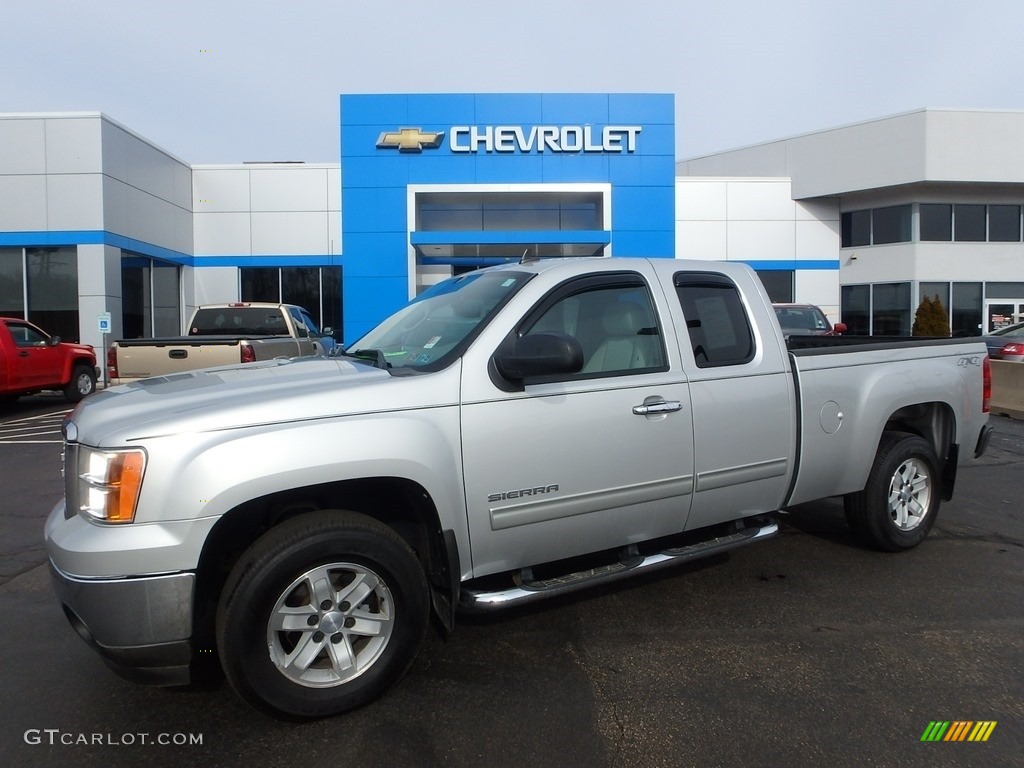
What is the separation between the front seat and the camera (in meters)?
3.77

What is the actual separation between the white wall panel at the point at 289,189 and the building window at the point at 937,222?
21.5 meters

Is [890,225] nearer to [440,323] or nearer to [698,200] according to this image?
[698,200]

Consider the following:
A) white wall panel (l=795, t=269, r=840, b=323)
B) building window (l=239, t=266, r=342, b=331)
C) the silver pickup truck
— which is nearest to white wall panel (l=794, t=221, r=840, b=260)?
white wall panel (l=795, t=269, r=840, b=323)

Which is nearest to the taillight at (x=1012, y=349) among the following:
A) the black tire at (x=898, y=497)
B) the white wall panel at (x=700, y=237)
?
the black tire at (x=898, y=497)

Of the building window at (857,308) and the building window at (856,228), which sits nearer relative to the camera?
the building window at (856,228)

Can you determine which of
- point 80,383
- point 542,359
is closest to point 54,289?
point 80,383

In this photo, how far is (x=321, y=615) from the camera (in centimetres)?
294

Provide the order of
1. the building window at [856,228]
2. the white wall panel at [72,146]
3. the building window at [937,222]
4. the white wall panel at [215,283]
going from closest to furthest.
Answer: the white wall panel at [72,146] < the white wall panel at [215,283] < the building window at [937,222] < the building window at [856,228]

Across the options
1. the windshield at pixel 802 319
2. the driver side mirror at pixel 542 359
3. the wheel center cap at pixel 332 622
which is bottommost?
the wheel center cap at pixel 332 622

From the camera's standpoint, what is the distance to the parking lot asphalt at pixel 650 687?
2.80 meters

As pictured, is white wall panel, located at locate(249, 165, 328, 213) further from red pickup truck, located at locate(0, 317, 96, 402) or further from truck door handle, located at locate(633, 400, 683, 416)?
truck door handle, located at locate(633, 400, 683, 416)

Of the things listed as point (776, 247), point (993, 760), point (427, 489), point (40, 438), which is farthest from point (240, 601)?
point (776, 247)

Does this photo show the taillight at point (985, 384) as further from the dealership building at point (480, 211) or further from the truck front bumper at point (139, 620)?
the dealership building at point (480, 211)

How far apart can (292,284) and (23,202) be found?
8.01 m
